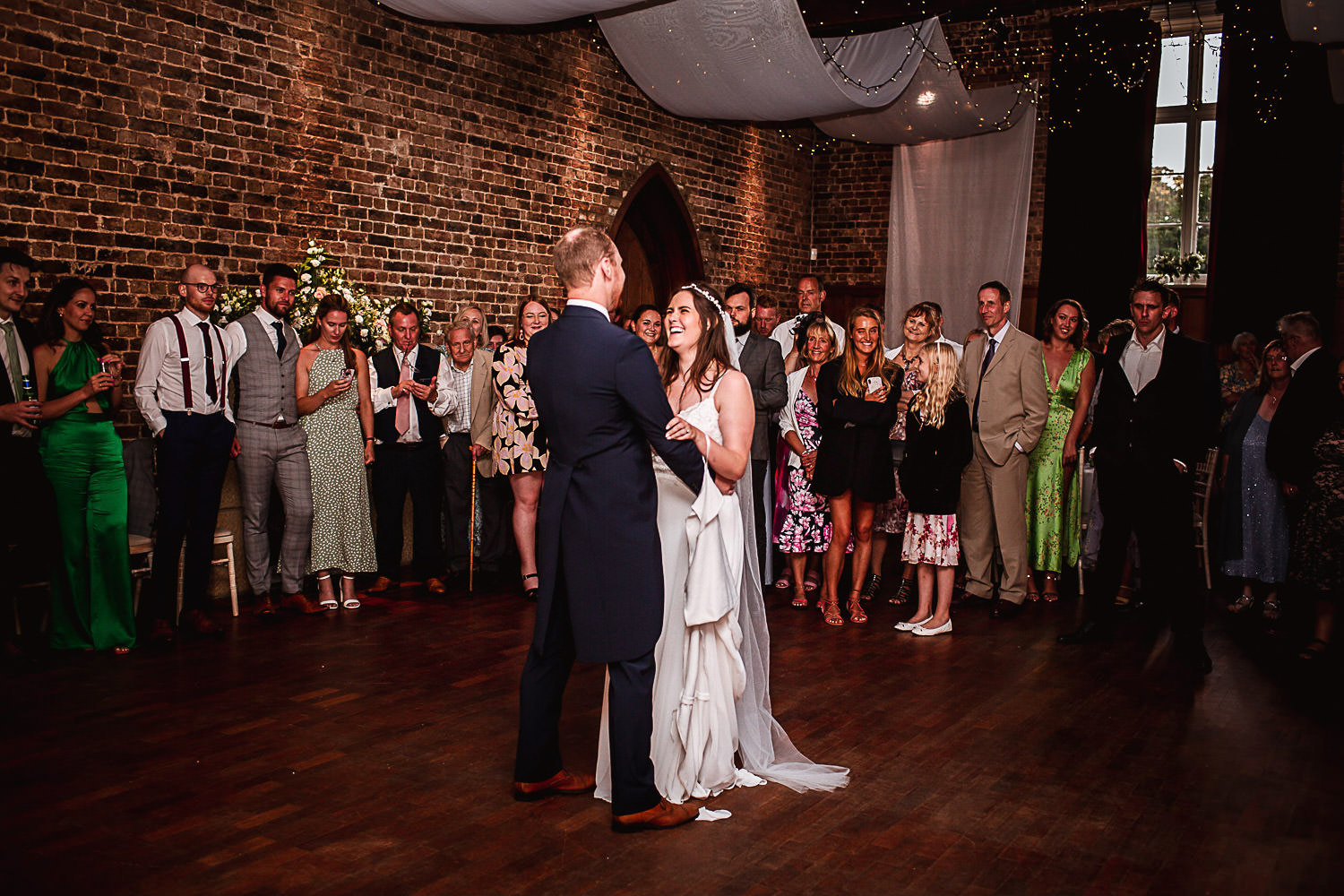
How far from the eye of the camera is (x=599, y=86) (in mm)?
8969

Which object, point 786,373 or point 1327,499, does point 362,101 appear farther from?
point 1327,499

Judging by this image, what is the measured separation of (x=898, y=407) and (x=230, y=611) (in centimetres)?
374

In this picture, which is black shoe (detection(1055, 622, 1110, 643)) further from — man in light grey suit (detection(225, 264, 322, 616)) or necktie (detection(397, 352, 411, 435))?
man in light grey suit (detection(225, 264, 322, 616))

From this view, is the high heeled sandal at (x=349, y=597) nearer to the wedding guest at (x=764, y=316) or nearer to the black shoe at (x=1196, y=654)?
the wedding guest at (x=764, y=316)

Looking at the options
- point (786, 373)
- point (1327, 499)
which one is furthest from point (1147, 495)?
point (786, 373)

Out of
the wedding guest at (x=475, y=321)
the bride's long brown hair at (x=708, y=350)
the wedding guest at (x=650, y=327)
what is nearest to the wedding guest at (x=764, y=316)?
the wedding guest at (x=650, y=327)

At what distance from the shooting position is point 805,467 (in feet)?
19.3

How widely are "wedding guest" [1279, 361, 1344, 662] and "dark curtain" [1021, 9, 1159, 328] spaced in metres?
5.66

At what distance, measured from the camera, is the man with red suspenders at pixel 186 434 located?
498 centimetres

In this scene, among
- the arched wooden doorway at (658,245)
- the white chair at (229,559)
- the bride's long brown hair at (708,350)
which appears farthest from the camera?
the arched wooden doorway at (658,245)

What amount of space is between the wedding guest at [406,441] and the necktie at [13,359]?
1841mm

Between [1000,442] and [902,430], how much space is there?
578 mm

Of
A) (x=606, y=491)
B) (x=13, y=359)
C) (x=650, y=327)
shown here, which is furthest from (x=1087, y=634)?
(x=13, y=359)

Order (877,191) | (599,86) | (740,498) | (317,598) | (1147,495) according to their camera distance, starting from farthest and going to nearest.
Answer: (877,191) → (599,86) → (317,598) → (1147,495) → (740,498)
